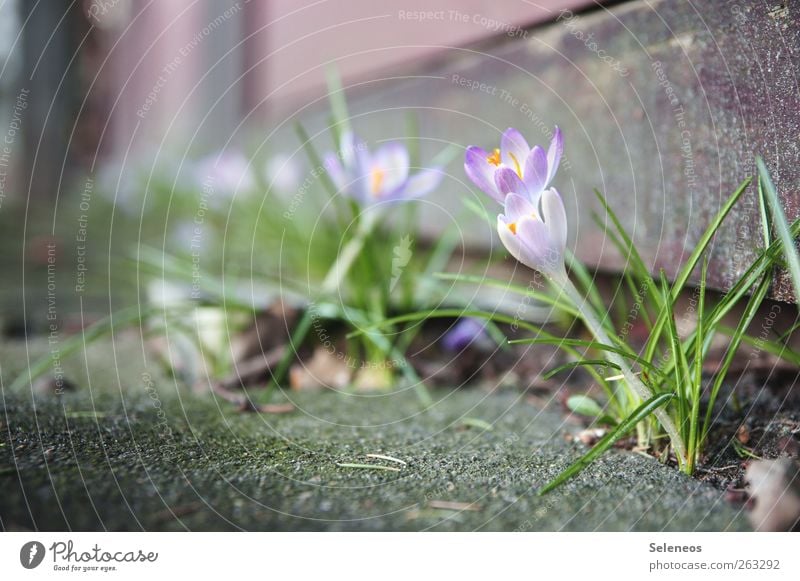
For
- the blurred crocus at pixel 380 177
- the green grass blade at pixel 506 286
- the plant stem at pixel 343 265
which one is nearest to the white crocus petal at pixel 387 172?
the blurred crocus at pixel 380 177

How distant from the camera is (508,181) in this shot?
47 centimetres

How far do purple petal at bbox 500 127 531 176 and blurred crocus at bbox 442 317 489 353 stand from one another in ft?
1.52

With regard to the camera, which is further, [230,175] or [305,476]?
[230,175]

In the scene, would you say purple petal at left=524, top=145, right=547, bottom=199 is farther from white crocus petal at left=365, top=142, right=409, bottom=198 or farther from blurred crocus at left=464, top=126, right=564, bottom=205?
white crocus petal at left=365, top=142, right=409, bottom=198

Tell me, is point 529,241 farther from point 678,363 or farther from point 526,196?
point 678,363

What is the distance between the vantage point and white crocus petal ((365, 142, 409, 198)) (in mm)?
775

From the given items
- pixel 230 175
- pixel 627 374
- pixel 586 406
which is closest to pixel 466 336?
pixel 586 406

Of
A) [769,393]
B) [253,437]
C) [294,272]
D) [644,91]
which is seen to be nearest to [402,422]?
[253,437]

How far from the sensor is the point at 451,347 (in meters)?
0.94

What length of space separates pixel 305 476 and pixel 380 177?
40 centimetres

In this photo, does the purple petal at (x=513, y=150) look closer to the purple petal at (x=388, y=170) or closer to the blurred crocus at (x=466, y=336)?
the purple petal at (x=388, y=170)

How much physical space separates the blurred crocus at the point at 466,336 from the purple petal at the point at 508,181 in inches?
18.7

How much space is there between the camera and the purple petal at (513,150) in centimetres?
49

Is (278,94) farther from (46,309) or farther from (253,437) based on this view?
(253,437)
